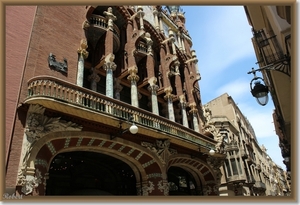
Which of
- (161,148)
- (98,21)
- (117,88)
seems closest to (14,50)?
(98,21)

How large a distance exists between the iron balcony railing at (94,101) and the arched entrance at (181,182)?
3.52 meters

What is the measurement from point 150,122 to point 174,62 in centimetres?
806

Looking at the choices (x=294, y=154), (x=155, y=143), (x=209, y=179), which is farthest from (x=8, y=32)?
(x=209, y=179)

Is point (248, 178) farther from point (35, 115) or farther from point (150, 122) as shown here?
point (35, 115)

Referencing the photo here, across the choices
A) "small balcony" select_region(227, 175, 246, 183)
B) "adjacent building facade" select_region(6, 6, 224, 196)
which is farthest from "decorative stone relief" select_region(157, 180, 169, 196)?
"small balcony" select_region(227, 175, 246, 183)

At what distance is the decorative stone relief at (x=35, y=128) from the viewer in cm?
763

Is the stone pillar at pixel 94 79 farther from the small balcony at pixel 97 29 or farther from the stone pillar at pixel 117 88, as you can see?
the small balcony at pixel 97 29

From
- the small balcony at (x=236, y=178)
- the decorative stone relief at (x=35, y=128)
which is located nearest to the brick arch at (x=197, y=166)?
the decorative stone relief at (x=35, y=128)

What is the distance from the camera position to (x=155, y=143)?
12.3 meters

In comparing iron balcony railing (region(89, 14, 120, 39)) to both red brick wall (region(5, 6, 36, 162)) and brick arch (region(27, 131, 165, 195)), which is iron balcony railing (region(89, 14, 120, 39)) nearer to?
red brick wall (region(5, 6, 36, 162))

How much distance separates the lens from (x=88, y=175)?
1201cm

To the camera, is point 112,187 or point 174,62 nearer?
point 112,187

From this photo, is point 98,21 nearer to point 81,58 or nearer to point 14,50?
point 81,58

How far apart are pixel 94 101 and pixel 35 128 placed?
8.41ft
